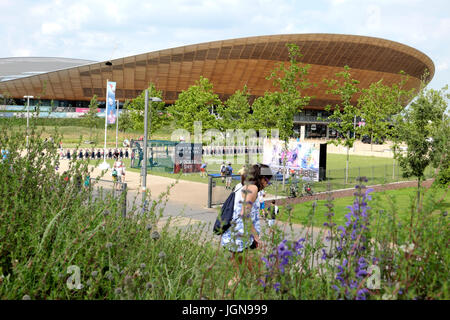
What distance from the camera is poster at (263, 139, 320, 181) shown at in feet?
79.2

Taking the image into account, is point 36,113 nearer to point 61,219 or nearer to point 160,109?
point 61,219

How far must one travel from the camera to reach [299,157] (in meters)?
25.1

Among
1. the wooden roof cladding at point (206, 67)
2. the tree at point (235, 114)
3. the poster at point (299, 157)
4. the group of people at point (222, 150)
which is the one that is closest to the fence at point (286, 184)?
the poster at point (299, 157)

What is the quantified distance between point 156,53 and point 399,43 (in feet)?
138

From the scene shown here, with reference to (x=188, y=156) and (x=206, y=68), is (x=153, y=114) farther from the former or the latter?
(x=206, y=68)

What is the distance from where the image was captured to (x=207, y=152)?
38531mm

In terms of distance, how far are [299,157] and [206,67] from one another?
4139 cm

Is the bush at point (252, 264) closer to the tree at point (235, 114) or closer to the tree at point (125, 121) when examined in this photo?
the tree at point (235, 114)

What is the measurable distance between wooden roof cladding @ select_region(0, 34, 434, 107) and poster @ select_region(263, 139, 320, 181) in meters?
38.9

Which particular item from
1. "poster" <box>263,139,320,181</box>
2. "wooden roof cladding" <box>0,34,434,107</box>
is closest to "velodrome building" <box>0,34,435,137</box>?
"wooden roof cladding" <box>0,34,434,107</box>

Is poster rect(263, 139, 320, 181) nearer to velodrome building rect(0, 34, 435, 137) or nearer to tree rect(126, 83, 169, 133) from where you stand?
tree rect(126, 83, 169, 133)

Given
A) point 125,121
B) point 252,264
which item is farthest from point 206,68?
point 252,264

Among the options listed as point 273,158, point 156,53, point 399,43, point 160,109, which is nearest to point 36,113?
point 273,158

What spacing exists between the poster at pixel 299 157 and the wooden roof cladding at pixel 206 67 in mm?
38912
